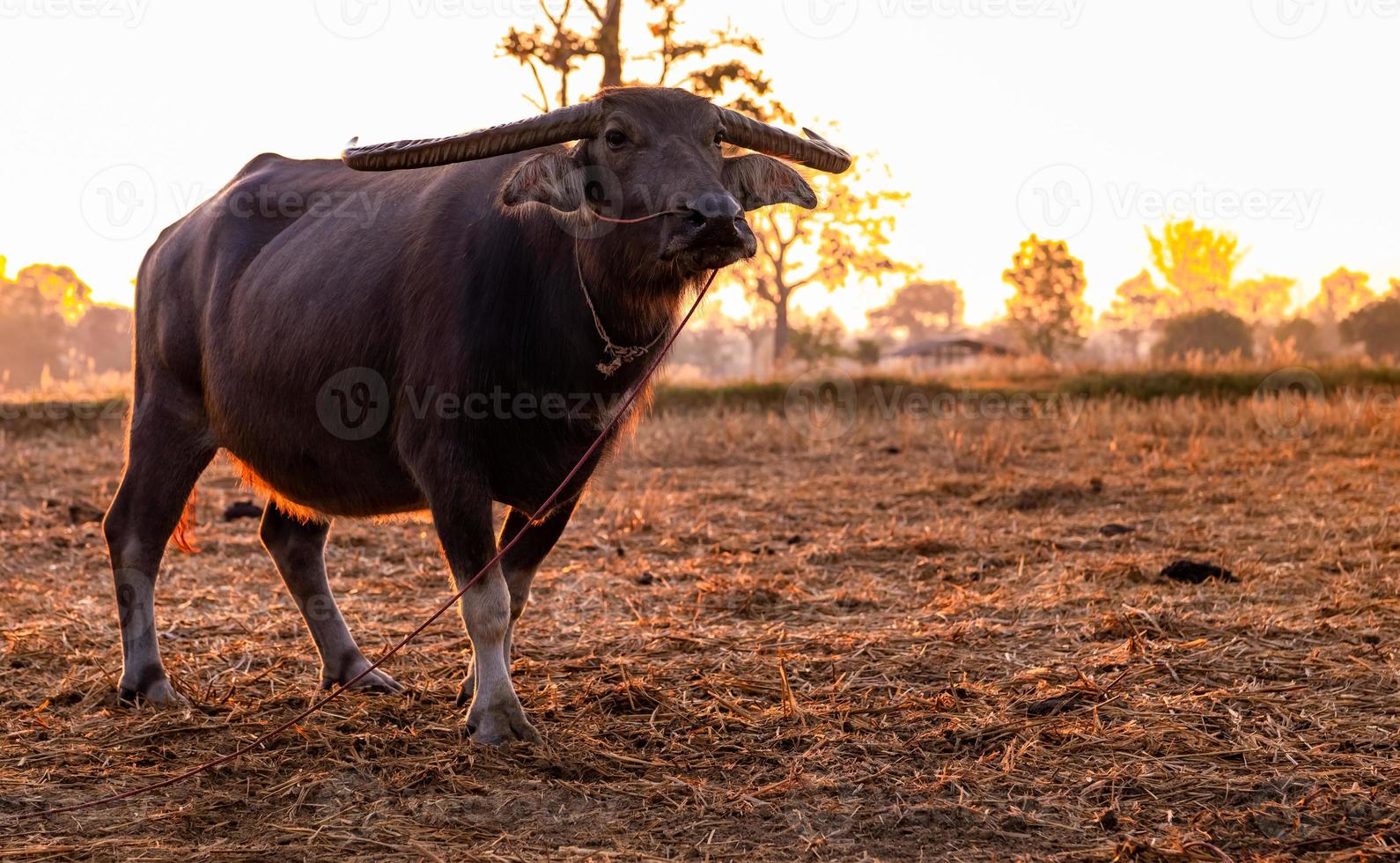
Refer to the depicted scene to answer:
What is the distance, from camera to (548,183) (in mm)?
3438

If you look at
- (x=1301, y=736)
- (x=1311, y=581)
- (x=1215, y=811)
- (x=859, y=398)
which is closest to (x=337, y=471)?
(x=1215, y=811)

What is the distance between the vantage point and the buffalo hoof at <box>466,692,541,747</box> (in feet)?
11.7

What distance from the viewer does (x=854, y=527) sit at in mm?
8016

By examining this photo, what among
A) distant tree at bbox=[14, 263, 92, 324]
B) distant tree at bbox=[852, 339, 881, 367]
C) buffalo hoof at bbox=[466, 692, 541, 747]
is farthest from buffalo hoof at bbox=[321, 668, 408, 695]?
distant tree at bbox=[14, 263, 92, 324]

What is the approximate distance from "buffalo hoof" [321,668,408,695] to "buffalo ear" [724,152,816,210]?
2158 millimetres

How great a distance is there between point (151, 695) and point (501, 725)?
1.46 metres

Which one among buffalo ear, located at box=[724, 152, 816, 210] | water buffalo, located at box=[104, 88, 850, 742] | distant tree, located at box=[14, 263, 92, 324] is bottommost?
water buffalo, located at box=[104, 88, 850, 742]

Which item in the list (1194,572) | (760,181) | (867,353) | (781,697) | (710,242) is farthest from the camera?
(867,353)

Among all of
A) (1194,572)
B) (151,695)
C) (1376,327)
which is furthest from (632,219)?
(1376,327)

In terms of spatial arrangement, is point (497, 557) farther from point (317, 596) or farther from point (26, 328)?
point (26, 328)

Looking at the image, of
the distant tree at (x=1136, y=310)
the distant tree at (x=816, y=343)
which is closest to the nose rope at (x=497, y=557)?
the distant tree at (x=816, y=343)

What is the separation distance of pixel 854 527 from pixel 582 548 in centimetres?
191

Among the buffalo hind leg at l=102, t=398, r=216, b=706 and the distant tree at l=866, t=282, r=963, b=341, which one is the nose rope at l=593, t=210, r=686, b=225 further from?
the distant tree at l=866, t=282, r=963, b=341

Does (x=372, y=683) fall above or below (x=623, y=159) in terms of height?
below
